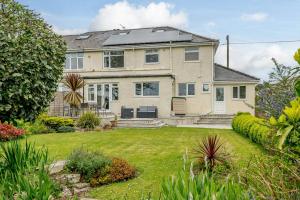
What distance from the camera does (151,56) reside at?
31422 millimetres

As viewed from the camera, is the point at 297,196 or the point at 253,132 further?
the point at 253,132

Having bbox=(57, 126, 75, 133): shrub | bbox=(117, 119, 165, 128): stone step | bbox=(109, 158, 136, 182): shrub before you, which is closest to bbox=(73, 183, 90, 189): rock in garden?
bbox=(109, 158, 136, 182): shrub

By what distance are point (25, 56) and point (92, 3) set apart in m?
6.51

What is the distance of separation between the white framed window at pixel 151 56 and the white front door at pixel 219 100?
20.8ft

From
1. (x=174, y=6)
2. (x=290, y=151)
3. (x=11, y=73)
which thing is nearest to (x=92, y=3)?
(x=11, y=73)

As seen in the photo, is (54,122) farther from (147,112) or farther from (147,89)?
(147,89)

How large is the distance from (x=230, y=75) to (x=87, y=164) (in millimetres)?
24016

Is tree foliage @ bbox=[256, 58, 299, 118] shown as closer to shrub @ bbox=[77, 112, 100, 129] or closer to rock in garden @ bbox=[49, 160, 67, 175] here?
rock in garden @ bbox=[49, 160, 67, 175]

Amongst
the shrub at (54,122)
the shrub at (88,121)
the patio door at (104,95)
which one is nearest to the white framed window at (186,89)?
the patio door at (104,95)

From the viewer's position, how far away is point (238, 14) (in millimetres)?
16609

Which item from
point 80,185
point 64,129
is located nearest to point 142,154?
point 80,185

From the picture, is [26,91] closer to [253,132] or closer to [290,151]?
[290,151]

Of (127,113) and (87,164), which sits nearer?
(87,164)

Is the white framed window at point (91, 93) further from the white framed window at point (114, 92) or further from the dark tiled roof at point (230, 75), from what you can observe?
the dark tiled roof at point (230, 75)
